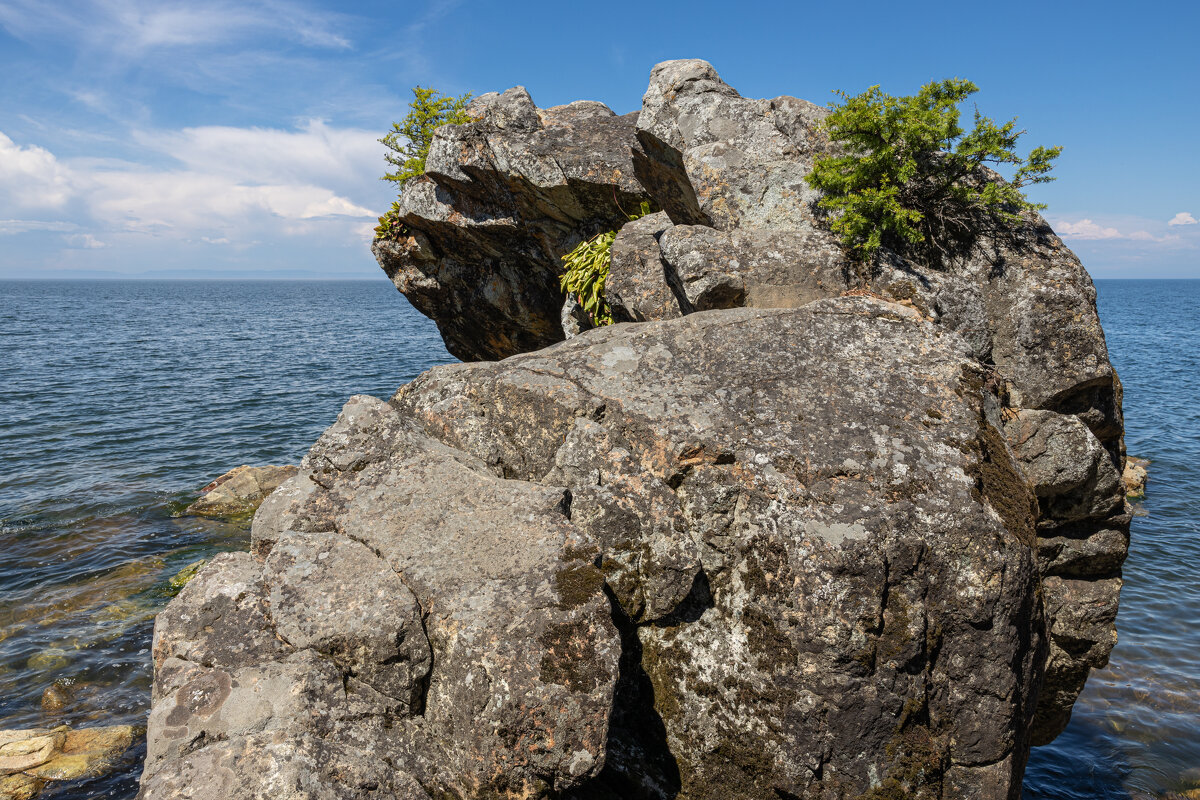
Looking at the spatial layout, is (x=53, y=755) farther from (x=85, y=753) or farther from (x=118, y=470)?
(x=118, y=470)

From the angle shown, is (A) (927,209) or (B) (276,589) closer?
(B) (276,589)

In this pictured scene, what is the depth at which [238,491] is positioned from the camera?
2109cm

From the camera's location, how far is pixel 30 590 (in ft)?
50.7

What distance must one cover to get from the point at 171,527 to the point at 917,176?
20277 millimetres

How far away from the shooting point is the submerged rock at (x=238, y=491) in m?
20.4

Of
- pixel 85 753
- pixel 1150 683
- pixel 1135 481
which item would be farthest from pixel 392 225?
pixel 1135 481

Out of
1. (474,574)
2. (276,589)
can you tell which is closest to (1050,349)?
(474,574)

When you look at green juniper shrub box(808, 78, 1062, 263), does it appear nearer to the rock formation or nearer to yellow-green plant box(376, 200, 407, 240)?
the rock formation

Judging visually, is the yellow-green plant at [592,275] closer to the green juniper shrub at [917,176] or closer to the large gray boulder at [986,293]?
the large gray boulder at [986,293]

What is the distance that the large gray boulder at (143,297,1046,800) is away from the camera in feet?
18.7

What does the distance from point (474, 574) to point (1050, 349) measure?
8262 millimetres

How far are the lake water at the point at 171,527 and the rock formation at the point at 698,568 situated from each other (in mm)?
5042

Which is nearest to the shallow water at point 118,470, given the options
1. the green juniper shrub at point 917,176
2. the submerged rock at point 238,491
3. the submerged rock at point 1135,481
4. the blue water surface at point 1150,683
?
the submerged rock at point 238,491

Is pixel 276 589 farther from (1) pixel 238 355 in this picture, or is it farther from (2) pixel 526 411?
(1) pixel 238 355
